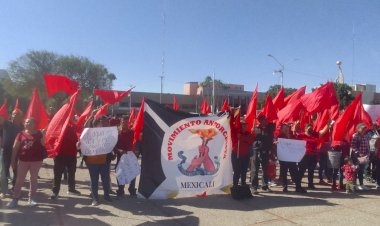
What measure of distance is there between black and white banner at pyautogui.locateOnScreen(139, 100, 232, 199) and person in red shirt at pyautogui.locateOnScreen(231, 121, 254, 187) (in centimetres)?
14

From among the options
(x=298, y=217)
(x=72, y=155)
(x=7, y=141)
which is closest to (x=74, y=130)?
(x=72, y=155)

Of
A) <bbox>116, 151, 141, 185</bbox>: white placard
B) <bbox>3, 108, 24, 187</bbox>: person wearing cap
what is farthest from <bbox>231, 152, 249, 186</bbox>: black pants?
<bbox>3, 108, 24, 187</bbox>: person wearing cap

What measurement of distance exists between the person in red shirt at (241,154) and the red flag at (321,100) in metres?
2.69

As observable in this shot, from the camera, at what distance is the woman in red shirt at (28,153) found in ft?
22.8

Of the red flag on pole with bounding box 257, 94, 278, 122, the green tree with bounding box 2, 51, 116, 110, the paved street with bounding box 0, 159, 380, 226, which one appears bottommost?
the paved street with bounding box 0, 159, 380, 226

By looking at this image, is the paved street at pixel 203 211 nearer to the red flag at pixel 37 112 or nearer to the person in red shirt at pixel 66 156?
the person in red shirt at pixel 66 156

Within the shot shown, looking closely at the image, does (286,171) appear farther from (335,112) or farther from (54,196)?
(54,196)

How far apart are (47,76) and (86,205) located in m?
3.12

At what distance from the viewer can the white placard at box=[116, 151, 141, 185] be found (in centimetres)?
787

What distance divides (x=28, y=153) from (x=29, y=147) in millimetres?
111

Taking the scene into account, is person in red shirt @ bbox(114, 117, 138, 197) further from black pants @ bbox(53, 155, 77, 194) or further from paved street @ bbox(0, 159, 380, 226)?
black pants @ bbox(53, 155, 77, 194)

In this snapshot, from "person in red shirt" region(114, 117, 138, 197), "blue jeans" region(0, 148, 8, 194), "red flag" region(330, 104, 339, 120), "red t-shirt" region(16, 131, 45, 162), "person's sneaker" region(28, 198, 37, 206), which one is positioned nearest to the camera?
"red t-shirt" region(16, 131, 45, 162)

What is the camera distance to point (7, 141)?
8078 mm

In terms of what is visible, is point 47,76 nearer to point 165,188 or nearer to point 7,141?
point 7,141
